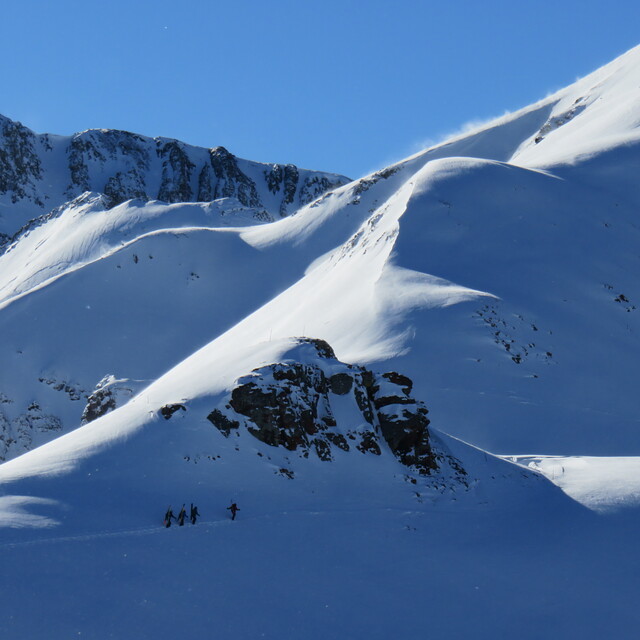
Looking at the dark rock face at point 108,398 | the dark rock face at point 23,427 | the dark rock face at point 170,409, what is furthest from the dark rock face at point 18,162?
the dark rock face at point 170,409

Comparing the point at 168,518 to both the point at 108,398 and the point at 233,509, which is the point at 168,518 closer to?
the point at 233,509

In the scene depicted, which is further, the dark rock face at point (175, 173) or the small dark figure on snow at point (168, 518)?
the dark rock face at point (175, 173)

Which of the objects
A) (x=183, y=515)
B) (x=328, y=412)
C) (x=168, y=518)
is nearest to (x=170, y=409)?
(x=328, y=412)

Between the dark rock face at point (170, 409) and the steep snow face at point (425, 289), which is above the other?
the steep snow face at point (425, 289)

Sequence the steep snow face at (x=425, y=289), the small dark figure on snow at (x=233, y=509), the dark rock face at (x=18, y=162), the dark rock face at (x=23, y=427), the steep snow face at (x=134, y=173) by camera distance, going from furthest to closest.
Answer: the steep snow face at (x=134, y=173) < the dark rock face at (x=18, y=162) < the dark rock face at (x=23, y=427) < the steep snow face at (x=425, y=289) < the small dark figure on snow at (x=233, y=509)

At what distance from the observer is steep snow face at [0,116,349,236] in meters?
153

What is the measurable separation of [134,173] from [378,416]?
500ft

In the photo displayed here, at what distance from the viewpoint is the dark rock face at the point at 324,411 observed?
20.5 m

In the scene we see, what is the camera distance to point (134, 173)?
16438cm

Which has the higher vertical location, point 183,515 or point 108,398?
point 108,398

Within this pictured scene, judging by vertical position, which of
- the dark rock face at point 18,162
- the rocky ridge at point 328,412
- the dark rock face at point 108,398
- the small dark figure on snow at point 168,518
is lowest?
the small dark figure on snow at point 168,518

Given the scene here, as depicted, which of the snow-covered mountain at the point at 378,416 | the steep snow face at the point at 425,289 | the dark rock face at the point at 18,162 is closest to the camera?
the snow-covered mountain at the point at 378,416

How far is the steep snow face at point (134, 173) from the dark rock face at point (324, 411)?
423 ft

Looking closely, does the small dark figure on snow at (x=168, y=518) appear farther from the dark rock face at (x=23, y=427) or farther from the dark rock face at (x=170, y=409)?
the dark rock face at (x=23, y=427)
